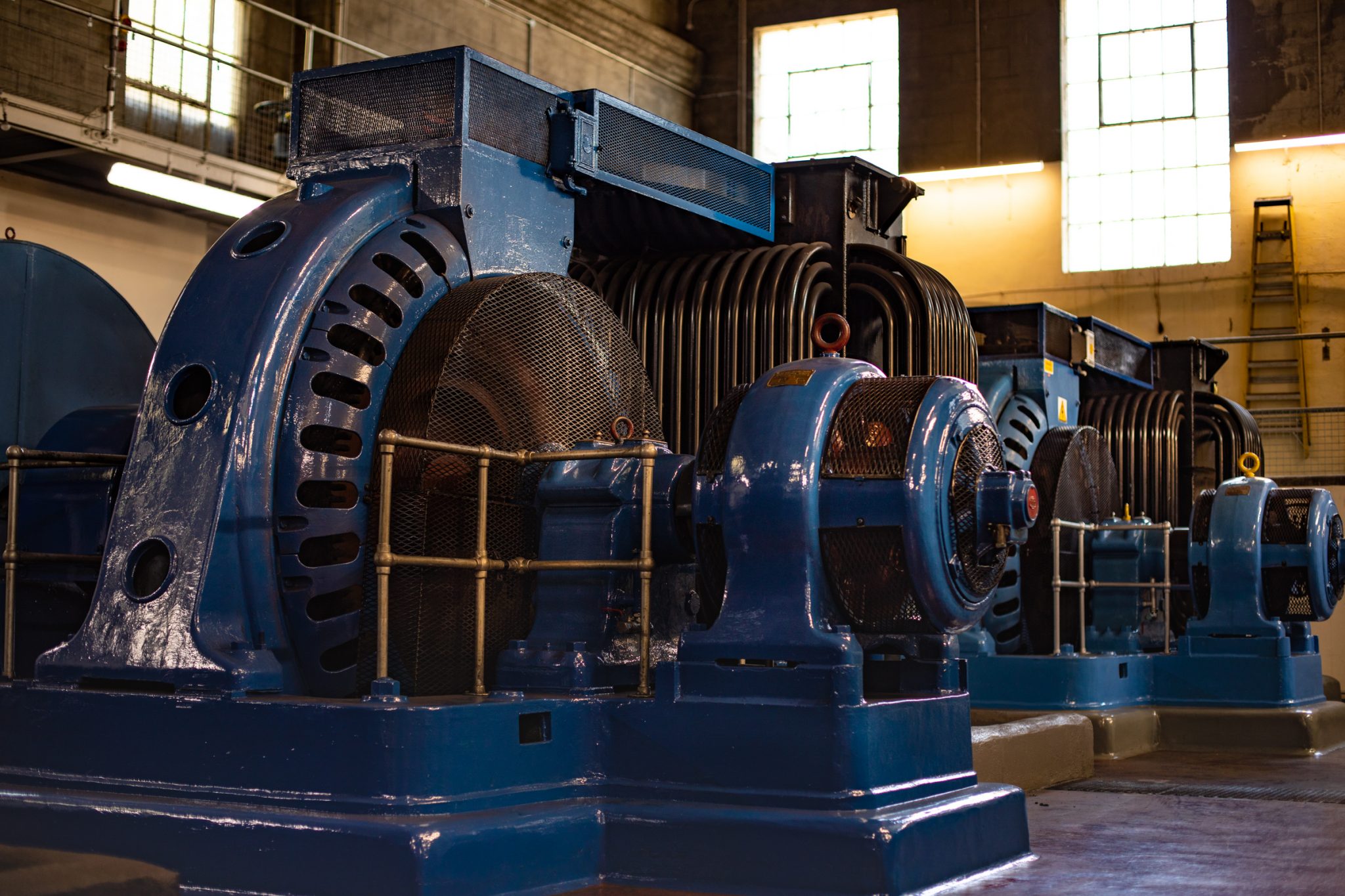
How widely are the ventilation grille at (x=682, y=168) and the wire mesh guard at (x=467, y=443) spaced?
895 millimetres

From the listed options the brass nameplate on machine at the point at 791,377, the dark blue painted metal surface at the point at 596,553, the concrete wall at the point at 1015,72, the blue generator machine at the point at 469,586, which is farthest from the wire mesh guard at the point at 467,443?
the concrete wall at the point at 1015,72

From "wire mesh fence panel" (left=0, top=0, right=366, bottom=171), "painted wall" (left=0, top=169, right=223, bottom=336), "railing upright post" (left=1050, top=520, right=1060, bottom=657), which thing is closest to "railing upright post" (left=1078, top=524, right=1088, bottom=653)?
"railing upright post" (left=1050, top=520, right=1060, bottom=657)

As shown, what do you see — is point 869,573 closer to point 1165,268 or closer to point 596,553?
point 596,553

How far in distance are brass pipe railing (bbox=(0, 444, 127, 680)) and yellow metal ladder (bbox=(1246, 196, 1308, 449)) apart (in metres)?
13.8

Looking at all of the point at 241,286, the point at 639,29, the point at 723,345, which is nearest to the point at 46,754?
the point at 241,286

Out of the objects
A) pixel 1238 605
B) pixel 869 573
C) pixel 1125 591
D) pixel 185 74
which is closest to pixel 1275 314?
pixel 1125 591

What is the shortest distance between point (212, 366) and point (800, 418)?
150cm

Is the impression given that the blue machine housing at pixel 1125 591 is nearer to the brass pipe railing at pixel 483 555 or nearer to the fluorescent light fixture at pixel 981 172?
the brass pipe railing at pixel 483 555

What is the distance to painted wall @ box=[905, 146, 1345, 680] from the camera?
16.3 m

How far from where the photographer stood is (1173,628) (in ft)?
30.7

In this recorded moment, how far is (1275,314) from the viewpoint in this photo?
1644 cm

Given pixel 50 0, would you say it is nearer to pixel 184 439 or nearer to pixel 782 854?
pixel 184 439

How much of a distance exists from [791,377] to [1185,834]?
195cm

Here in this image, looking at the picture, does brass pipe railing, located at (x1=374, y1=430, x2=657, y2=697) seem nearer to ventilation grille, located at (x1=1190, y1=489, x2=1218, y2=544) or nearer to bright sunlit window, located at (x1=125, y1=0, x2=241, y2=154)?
ventilation grille, located at (x1=1190, y1=489, x2=1218, y2=544)
